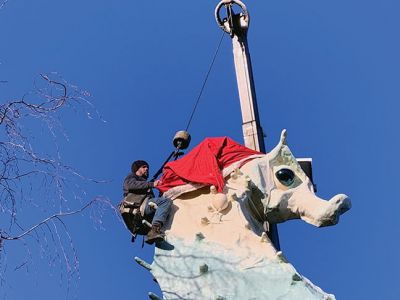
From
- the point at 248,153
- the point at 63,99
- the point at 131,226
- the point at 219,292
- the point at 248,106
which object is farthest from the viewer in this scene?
the point at 248,106

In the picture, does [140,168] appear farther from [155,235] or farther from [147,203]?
[155,235]

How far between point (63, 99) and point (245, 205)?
472 centimetres

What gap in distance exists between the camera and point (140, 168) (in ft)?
42.0

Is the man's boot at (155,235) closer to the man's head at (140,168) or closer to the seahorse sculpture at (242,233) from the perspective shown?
the seahorse sculpture at (242,233)

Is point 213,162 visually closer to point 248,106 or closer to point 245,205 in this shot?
point 245,205

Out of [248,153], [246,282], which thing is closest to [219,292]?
[246,282]

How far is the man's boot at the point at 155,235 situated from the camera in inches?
463

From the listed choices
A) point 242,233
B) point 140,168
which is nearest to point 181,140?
point 140,168

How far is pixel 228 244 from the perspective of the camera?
11.9 m

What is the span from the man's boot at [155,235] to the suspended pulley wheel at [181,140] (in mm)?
2288

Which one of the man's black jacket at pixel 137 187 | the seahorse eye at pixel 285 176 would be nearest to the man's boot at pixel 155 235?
the man's black jacket at pixel 137 187

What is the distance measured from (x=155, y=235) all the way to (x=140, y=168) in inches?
54.9

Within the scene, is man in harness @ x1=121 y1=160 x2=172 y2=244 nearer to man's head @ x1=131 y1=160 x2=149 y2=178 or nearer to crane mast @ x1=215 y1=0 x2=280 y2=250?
man's head @ x1=131 y1=160 x2=149 y2=178

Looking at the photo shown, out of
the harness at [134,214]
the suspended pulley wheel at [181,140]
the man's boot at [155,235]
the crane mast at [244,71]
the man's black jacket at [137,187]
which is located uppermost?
the crane mast at [244,71]
